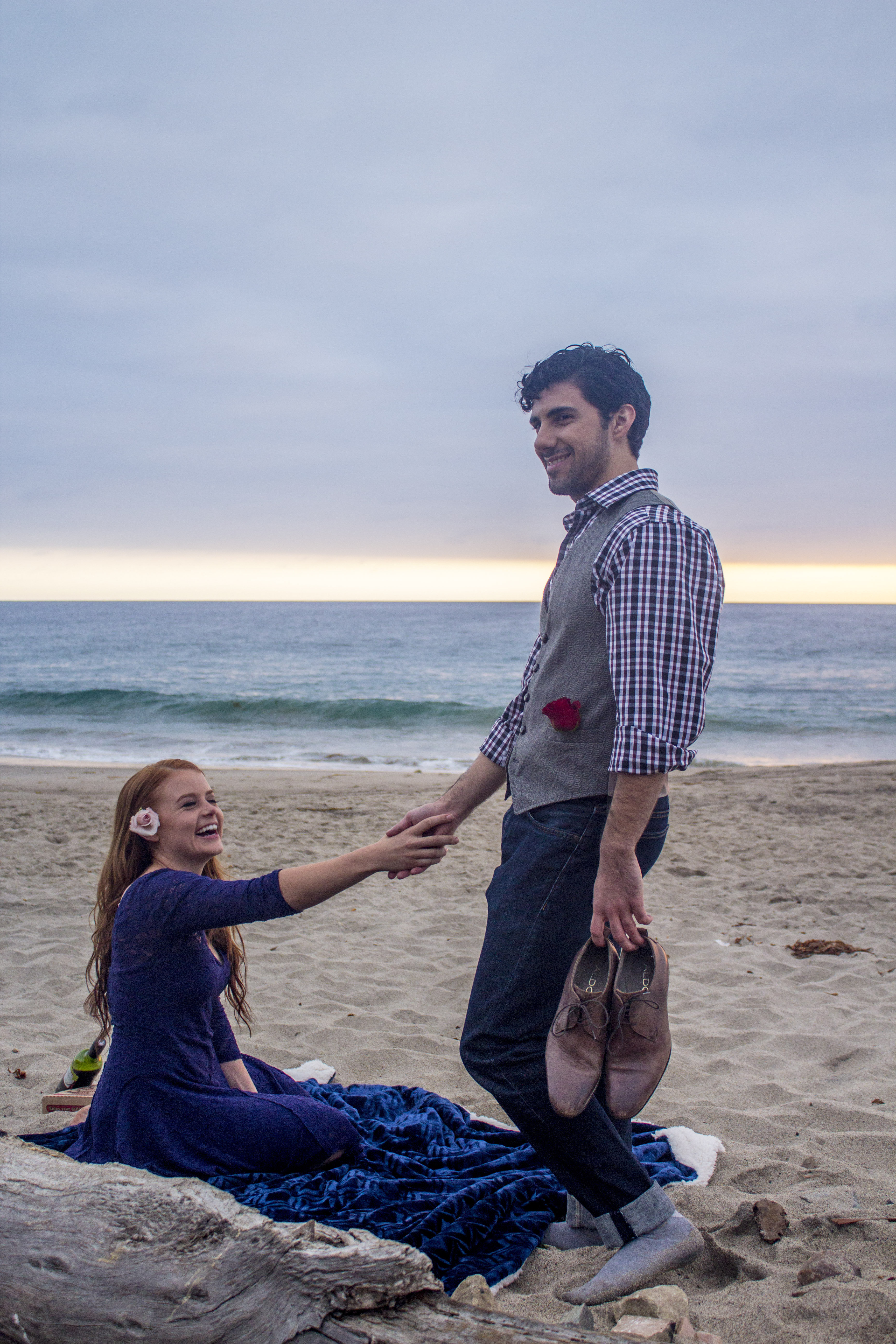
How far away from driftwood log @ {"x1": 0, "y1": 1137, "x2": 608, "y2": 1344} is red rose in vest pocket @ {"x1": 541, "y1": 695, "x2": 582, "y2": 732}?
1217mm

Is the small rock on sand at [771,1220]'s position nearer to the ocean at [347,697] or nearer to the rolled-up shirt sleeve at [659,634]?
the rolled-up shirt sleeve at [659,634]

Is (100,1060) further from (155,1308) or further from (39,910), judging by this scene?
(39,910)

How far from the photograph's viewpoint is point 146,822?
110 inches

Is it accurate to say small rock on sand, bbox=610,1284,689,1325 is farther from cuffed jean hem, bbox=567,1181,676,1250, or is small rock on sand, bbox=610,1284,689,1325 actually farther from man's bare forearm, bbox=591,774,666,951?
man's bare forearm, bbox=591,774,666,951

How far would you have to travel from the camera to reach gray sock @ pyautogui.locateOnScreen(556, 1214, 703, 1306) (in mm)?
2303

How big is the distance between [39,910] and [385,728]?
52.7 ft

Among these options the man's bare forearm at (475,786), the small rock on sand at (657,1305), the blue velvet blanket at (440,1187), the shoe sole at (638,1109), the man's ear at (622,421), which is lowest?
the blue velvet blanket at (440,1187)

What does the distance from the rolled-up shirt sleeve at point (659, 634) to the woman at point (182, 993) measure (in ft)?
2.39

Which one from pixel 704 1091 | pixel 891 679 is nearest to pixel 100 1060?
pixel 704 1091

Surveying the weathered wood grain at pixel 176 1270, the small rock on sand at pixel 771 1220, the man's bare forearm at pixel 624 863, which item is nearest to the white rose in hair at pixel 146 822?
the weathered wood grain at pixel 176 1270

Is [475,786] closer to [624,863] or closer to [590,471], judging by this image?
[624,863]

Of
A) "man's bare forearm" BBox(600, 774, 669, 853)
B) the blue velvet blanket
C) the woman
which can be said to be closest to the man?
"man's bare forearm" BBox(600, 774, 669, 853)

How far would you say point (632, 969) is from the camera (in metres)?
2.35

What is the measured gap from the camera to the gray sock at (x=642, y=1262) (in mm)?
2303
